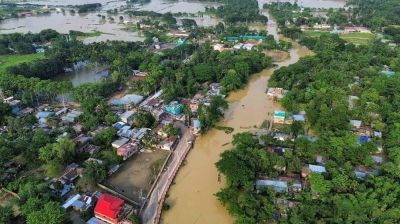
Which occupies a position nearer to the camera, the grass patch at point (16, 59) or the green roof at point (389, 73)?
the green roof at point (389, 73)

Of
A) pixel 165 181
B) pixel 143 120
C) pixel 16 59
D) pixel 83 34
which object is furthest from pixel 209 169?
pixel 83 34

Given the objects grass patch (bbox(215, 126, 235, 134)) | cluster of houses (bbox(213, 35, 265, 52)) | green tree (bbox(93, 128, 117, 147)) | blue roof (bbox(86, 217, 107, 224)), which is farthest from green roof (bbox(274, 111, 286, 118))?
cluster of houses (bbox(213, 35, 265, 52))

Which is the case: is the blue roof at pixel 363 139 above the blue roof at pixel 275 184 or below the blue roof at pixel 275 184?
above

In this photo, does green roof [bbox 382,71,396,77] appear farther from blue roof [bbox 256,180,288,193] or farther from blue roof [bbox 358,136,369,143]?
blue roof [bbox 256,180,288,193]

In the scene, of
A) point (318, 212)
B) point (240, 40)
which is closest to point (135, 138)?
point (318, 212)

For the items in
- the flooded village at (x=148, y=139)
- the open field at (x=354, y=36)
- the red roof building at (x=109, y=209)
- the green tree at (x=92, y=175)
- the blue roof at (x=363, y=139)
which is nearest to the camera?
the red roof building at (x=109, y=209)

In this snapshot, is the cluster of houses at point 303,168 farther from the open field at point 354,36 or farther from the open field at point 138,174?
the open field at point 354,36

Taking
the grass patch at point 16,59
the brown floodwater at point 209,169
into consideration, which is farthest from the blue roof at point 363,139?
the grass patch at point 16,59
